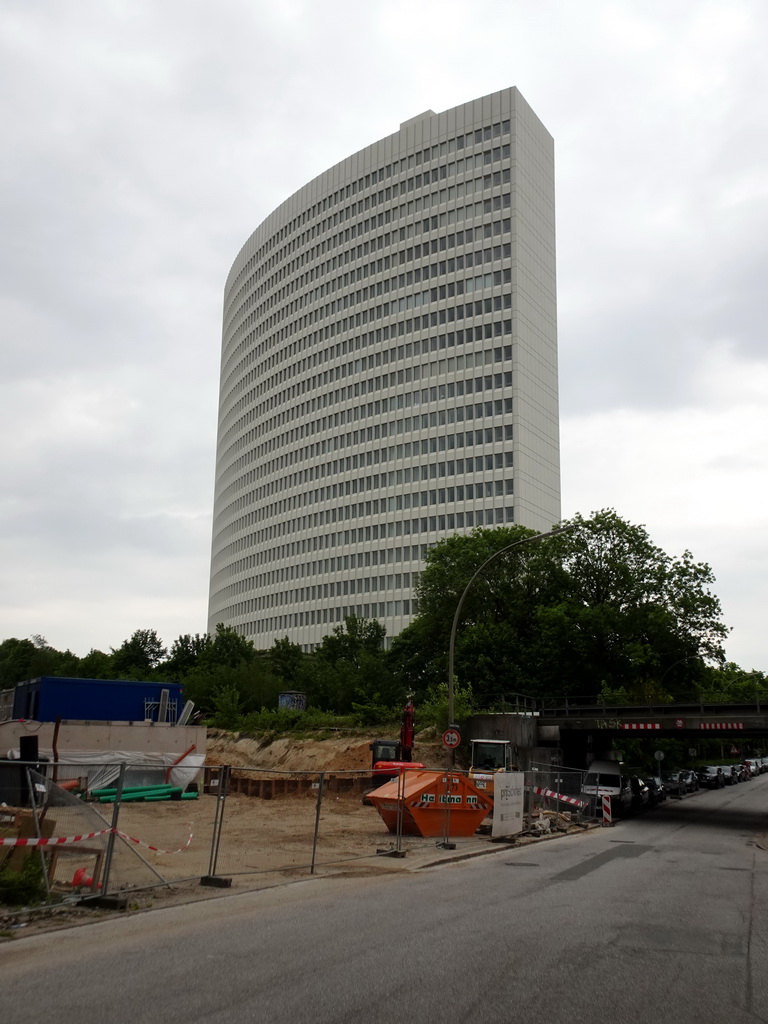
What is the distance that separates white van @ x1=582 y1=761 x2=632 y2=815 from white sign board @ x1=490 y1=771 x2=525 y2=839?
444 inches

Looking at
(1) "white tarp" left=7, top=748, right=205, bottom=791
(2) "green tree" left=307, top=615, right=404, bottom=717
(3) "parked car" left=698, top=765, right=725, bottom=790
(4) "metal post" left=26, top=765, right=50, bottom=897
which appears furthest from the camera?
(3) "parked car" left=698, top=765, right=725, bottom=790

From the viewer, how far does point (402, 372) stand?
111 metres

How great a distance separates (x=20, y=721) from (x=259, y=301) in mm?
116318

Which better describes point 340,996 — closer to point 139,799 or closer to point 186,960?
point 186,960

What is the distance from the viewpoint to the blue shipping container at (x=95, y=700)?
35500 millimetres

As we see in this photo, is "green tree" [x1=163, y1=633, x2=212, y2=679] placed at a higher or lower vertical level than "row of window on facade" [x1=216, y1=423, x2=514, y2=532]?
lower

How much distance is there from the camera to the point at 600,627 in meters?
53.4

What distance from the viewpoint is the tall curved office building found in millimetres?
102875

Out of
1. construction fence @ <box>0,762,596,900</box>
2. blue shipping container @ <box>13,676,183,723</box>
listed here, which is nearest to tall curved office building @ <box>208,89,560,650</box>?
blue shipping container @ <box>13,676,183,723</box>

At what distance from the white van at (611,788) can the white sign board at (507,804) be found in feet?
37.0

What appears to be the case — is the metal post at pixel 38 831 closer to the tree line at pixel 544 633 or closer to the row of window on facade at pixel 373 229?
the tree line at pixel 544 633

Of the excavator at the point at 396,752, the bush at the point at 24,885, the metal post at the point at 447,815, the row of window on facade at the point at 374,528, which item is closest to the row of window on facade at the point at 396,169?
the row of window on facade at the point at 374,528

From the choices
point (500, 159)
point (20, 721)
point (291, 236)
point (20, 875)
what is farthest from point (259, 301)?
point (20, 875)

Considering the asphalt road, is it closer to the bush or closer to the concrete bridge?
the bush
